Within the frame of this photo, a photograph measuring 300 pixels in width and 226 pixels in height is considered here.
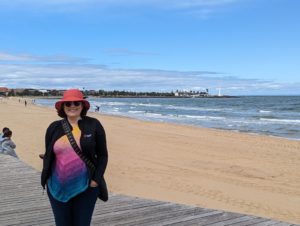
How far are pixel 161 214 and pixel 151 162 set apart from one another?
310 inches

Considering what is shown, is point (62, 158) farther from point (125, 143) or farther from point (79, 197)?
point (125, 143)

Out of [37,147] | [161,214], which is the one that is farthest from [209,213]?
[37,147]

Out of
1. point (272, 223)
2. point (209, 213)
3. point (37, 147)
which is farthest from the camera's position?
point (37, 147)

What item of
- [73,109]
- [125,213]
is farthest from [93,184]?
[125,213]

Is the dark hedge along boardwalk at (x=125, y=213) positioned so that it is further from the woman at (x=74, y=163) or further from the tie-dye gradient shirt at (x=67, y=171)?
the tie-dye gradient shirt at (x=67, y=171)

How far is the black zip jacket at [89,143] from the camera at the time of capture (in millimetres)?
2789

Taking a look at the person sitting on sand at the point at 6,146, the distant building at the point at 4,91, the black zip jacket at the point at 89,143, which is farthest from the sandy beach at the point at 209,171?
the distant building at the point at 4,91

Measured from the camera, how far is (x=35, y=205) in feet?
16.8

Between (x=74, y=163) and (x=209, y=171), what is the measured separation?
29.6 feet

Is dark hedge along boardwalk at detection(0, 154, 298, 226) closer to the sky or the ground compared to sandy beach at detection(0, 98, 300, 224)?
closer to the sky

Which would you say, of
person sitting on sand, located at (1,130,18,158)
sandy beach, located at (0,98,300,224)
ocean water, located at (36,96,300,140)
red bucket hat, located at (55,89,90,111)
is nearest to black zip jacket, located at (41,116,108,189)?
red bucket hat, located at (55,89,90,111)

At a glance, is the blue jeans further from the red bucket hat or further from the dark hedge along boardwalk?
the dark hedge along boardwalk

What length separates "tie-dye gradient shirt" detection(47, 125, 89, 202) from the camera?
2766 mm

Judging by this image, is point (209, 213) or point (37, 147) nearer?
point (209, 213)
